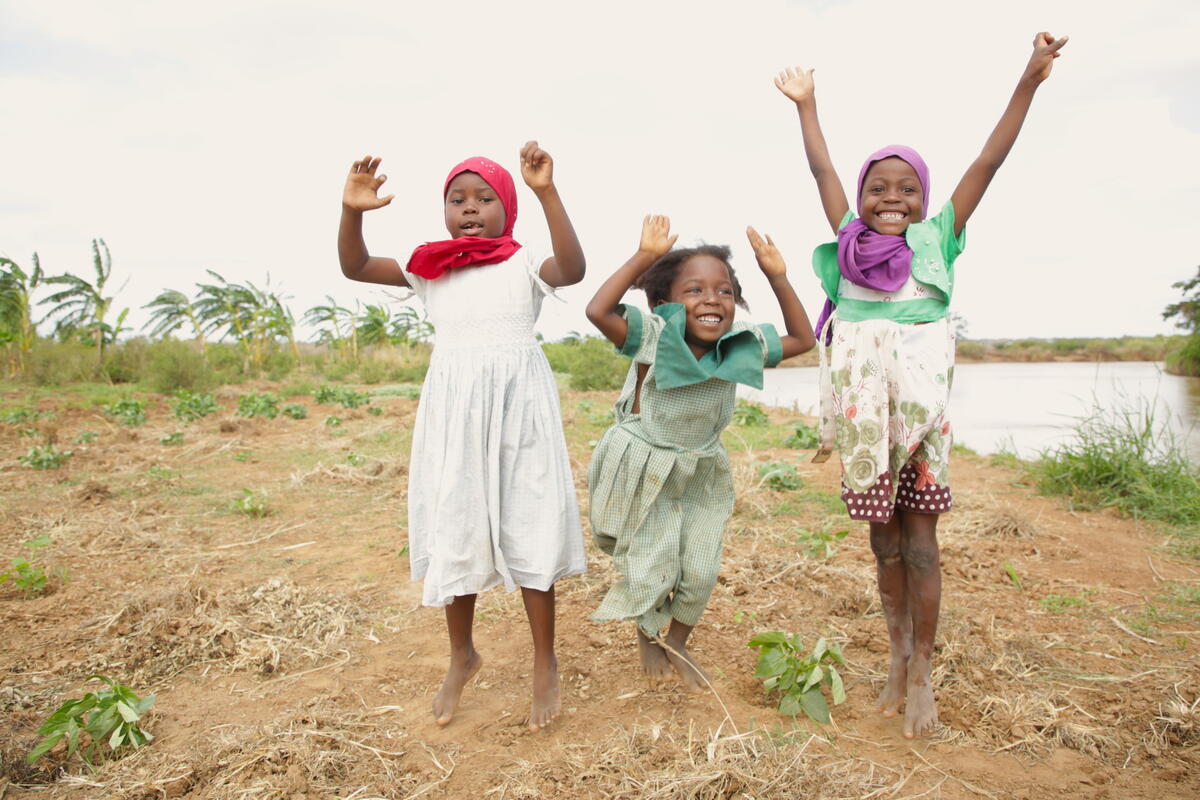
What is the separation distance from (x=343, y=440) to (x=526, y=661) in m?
5.64

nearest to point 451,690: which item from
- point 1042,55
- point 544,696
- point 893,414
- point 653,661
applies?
point 544,696

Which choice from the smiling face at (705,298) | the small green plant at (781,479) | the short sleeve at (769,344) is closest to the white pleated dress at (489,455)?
the smiling face at (705,298)

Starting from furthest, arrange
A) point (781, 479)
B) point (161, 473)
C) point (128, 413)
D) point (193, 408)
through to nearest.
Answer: point (193, 408)
point (128, 413)
point (161, 473)
point (781, 479)

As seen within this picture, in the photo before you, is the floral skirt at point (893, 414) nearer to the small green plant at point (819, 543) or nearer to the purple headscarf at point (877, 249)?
the purple headscarf at point (877, 249)

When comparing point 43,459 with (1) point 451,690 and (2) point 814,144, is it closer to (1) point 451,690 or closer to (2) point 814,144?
(1) point 451,690

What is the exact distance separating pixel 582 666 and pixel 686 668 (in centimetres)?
40

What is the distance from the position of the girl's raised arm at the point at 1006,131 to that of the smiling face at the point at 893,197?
0.38ft

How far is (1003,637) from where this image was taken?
2.73 metres

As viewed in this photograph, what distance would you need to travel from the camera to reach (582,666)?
265 centimetres

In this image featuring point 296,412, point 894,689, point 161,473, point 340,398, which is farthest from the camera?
point 340,398

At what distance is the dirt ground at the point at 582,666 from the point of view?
6.39ft

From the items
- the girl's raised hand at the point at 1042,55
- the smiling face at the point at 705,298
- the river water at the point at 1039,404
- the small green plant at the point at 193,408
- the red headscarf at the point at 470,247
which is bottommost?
the river water at the point at 1039,404

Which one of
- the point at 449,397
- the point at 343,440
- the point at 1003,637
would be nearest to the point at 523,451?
the point at 449,397

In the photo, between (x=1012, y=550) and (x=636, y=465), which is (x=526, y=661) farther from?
(x=1012, y=550)
